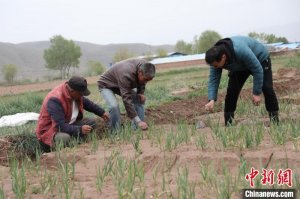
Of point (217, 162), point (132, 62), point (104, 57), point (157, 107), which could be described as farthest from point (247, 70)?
point (104, 57)

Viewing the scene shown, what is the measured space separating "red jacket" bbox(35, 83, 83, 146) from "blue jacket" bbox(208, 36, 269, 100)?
1912mm

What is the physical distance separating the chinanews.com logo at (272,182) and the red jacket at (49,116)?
287cm

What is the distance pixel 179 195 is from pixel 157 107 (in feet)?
20.3

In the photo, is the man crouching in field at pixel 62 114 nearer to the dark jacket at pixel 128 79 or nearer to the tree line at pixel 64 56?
the dark jacket at pixel 128 79

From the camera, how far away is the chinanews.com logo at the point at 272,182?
2.74m

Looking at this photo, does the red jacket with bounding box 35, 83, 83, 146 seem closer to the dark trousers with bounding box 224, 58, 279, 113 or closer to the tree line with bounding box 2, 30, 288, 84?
the dark trousers with bounding box 224, 58, 279, 113

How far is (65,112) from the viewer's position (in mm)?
5430

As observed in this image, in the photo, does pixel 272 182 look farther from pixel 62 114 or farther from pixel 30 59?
pixel 30 59

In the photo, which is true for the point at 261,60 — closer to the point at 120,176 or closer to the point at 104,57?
the point at 120,176

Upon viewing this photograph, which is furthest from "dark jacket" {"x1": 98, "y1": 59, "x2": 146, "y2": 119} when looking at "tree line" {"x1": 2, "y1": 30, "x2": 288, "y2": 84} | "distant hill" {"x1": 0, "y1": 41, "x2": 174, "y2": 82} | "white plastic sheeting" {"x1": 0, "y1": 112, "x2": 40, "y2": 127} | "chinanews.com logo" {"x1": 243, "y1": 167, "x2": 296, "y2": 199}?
"distant hill" {"x1": 0, "y1": 41, "x2": 174, "y2": 82}

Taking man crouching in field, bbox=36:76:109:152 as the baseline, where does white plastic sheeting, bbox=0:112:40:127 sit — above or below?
below

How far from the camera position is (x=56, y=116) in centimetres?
523

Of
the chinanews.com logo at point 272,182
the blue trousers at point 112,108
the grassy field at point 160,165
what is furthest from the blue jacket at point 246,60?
the chinanews.com logo at point 272,182

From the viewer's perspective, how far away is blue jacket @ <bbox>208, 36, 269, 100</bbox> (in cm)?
500
